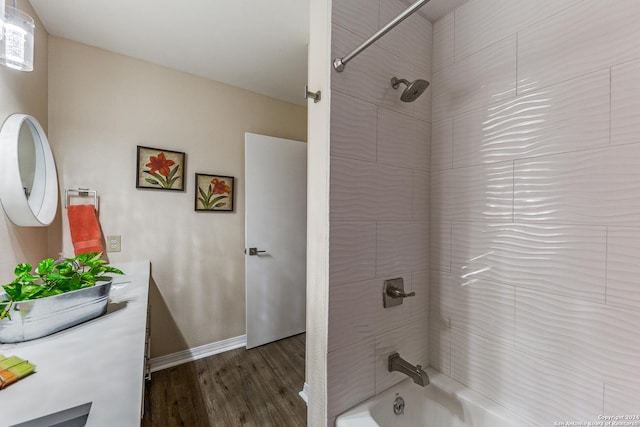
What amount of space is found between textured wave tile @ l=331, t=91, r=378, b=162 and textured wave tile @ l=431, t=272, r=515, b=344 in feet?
2.40

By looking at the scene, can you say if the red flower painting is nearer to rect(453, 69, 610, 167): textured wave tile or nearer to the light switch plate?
the light switch plate

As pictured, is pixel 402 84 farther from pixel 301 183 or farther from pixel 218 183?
pixel 218 183

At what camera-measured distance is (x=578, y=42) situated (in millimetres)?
868

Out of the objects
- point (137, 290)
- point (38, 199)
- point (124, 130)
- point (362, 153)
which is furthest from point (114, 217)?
point (362, 153)

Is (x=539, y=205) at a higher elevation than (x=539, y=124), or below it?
below

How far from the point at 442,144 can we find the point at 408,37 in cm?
53

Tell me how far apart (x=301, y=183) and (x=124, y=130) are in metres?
1.50

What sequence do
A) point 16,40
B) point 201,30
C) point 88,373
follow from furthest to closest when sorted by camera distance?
point 201,30 < point 16,40 < point 88,373

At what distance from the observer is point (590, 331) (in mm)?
835

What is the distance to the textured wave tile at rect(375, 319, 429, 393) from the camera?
3.62 ft

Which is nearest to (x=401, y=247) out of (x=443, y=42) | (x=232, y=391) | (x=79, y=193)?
(x=443, y=42)

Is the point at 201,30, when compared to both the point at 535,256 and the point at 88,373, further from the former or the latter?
the point at 535,256

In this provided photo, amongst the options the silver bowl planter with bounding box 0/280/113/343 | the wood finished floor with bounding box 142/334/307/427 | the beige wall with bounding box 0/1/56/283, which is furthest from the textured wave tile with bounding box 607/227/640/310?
the beige wall with bounding box 0/1/56/283

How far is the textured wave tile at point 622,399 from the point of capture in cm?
A: 76
